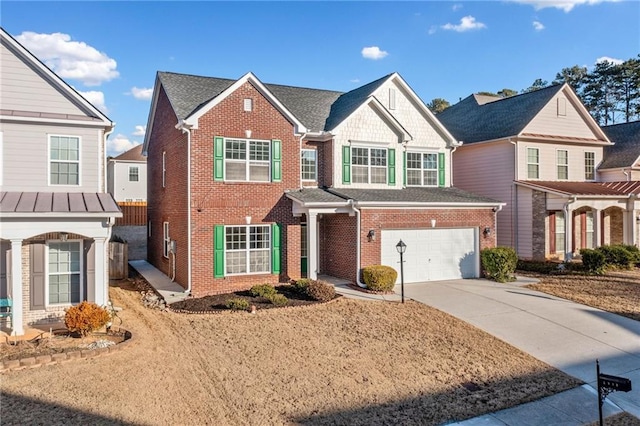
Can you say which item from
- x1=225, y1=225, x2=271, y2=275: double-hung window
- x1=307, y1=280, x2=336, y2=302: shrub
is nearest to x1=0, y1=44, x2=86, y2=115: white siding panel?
x1=225, y1=225, x2=271, y2=275: double-hung window

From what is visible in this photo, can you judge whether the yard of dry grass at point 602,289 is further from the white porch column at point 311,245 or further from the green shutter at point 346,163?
the white porch column at point 311,245

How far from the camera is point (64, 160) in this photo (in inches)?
475

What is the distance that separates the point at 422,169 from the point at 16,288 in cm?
1527

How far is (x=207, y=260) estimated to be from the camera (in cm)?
1422

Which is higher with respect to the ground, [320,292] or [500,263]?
[500,263]

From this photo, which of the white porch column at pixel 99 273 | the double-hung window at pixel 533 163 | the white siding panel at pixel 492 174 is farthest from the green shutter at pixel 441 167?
the white porch column at pixel 99 273

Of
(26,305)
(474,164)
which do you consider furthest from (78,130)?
(474,164)

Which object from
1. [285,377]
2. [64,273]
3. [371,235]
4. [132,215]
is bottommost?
[285,377]

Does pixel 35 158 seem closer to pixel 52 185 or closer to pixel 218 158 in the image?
pixel 52 185

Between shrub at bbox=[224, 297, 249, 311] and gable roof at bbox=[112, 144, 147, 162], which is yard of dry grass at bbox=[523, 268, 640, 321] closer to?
shrub at bbox=[224, 297, 249, 311]

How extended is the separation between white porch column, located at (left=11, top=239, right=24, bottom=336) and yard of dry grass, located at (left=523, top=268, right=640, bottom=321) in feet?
51.0

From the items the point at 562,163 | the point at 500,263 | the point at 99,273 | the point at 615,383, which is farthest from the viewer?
the point at 562,163

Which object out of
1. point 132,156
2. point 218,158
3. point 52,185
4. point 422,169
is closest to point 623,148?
point 422,169

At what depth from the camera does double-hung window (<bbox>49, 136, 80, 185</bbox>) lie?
39.2ft
